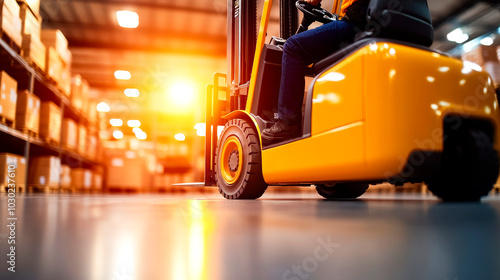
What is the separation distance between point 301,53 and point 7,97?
4.31m

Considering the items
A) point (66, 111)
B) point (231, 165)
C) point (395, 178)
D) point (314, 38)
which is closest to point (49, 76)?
point (66, 111)

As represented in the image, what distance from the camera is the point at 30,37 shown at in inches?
210

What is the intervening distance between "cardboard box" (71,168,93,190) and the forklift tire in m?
6.57

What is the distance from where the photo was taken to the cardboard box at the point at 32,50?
5.33m

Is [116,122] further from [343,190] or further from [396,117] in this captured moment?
[396,117]

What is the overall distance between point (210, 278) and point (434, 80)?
69.4 inches

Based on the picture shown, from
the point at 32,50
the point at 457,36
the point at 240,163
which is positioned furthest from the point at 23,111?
the point at 457,36

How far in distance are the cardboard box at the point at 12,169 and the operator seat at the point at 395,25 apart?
4689mm

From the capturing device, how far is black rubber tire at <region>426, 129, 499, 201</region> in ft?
6.14

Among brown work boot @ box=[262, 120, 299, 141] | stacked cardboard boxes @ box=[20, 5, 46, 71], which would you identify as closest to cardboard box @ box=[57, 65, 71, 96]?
stacked cardboard boxes @ box=[20, 5, 46, 71]

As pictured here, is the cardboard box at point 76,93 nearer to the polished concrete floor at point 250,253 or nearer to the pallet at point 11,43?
the pallet at point 11,43

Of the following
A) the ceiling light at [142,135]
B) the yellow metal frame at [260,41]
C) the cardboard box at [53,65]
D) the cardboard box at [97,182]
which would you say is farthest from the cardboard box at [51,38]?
the ceiling light at [142,135]

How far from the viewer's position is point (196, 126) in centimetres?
1047

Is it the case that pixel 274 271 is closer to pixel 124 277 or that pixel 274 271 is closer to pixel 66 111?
pixel 124 277
